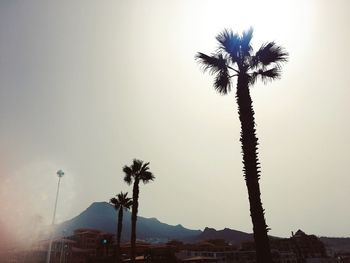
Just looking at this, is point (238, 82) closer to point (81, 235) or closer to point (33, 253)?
point (33, 253)

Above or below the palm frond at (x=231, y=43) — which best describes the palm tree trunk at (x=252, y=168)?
below

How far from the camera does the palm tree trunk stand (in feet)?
37.1

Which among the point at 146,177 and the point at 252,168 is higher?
the point at 146,177

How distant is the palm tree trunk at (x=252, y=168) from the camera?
37.1 feet

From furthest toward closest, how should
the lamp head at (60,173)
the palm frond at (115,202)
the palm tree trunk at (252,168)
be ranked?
the palm frond at (115,202), the lamp head at (60,173), the palm tree trunk at (252,168)

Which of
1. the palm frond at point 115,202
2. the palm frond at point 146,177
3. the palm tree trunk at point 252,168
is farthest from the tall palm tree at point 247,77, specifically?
the palm frond at point 115,202

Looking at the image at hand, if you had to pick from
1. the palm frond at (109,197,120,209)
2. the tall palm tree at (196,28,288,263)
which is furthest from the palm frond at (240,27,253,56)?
the palm frond at (109,197,120,209)

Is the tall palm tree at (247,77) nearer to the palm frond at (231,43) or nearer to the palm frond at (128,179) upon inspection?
the palm frond at (231,43)

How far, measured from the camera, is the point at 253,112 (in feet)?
44.8

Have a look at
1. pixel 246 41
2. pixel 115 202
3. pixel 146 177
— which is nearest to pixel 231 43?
pixel 246 41

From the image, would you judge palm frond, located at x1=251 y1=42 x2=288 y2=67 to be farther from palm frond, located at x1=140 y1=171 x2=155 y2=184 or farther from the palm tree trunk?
palm frond, located at x1=140 y1=171 x2=155 y2=184

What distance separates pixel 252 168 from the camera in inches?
488

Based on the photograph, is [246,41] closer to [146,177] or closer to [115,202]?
[146,177]

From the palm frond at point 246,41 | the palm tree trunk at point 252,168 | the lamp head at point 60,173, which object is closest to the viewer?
the palm tree trunk at point 252,168
